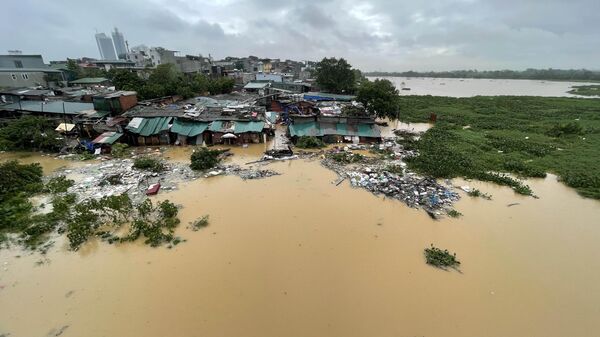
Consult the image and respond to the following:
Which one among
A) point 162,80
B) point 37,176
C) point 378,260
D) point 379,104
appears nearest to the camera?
point 378,260

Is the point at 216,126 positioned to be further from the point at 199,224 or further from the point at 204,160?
the point at 199,224

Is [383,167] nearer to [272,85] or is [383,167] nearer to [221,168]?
[221,168]

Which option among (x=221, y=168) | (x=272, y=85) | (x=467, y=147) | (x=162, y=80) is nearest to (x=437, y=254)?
(x=221, y=168)

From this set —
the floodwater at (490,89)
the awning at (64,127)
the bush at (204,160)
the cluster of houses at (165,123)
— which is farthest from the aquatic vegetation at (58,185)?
the floodwater at (490,89)

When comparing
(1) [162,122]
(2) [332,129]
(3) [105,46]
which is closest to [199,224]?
(1) [162,122]

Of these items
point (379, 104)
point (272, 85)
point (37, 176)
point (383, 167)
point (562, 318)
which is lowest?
point (562, 318)
